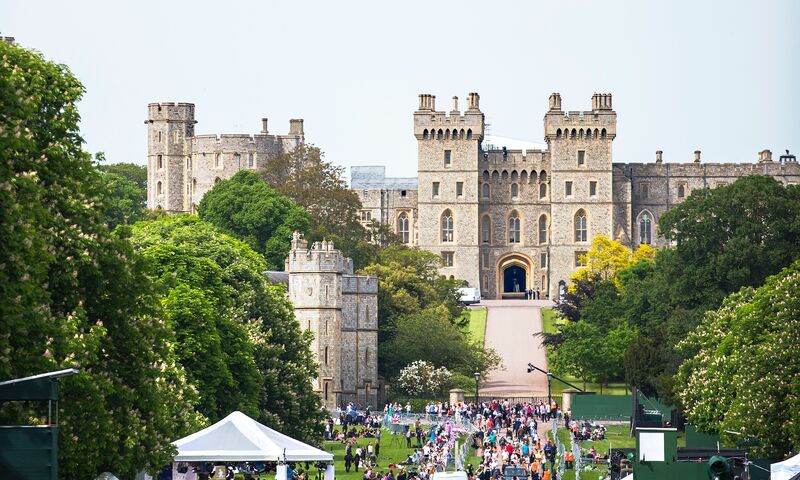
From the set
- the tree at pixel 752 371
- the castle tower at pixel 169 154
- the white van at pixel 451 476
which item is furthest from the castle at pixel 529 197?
the white van at pixel 451 476

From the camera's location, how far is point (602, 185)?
117062mm

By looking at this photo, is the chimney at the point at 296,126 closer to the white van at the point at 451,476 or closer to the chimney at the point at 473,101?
the chimney at the point at 473,101

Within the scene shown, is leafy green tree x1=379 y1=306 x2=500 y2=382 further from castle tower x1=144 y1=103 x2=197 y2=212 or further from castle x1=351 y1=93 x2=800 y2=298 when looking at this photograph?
castle tower x1=144 y1=103 x2=197 y2=212

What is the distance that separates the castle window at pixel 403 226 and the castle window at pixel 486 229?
22.5ft

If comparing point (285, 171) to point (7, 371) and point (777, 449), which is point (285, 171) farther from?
point (7, 371)

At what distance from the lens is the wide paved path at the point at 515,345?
82625 millimetres

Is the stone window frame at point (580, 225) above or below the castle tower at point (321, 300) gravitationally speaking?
above

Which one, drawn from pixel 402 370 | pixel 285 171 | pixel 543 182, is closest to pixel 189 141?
pixel 285 171

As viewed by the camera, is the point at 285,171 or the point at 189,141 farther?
the point at 189,141

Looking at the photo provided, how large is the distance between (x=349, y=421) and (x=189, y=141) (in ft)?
169

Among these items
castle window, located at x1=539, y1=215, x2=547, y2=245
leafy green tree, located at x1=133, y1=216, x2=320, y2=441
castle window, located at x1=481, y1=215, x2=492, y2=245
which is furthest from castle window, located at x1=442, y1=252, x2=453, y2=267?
leafy green tree, located at x1=133, y1=216, x2=320, y2=441

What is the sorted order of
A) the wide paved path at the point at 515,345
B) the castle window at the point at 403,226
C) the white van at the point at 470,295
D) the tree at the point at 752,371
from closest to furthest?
the tree at the point at 752,371, the wide paved path at the point at 515,345, the white van at the point at 470,295, the castle window at the point at 403,226

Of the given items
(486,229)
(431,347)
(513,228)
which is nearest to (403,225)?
(486,229)

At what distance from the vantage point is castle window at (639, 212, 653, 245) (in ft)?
389
